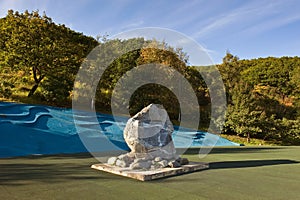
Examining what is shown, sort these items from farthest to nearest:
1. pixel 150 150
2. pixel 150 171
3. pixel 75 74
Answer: pixel 75 74 < pixel 150 150 < pixel 150 171

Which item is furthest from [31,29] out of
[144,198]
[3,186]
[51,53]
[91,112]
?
[144,198]

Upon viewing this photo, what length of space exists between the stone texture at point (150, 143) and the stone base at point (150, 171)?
0.69ft

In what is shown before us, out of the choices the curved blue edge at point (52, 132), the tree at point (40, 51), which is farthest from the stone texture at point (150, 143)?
the tree at point (40, 51)

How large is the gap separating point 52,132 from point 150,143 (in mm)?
6623

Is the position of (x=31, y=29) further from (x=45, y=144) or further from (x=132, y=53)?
(x=45, y=144)

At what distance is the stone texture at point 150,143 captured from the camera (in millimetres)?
5723

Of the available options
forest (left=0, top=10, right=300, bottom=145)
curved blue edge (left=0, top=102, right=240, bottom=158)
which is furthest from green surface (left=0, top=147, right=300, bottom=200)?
forest (left=0, top=10, right=300, bottom=145)

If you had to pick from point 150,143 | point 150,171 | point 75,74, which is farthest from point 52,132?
point 150,171

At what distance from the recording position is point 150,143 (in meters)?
6.06

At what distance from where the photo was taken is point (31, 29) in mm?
15789

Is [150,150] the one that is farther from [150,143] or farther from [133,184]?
[133,184]

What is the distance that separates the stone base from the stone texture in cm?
21

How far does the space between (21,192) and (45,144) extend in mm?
6132

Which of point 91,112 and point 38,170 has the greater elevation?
point 91,112
